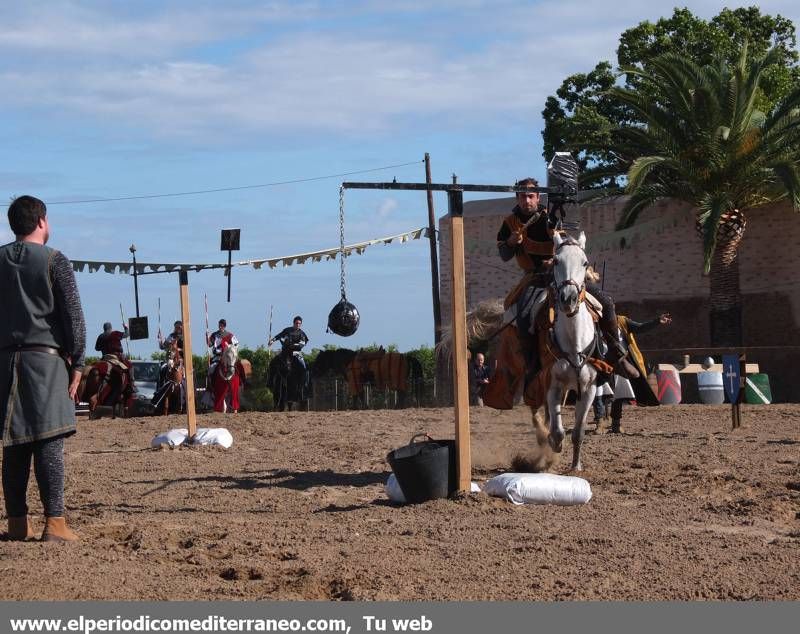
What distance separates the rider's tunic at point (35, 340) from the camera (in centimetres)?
757

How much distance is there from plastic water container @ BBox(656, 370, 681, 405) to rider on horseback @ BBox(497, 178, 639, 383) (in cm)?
1236

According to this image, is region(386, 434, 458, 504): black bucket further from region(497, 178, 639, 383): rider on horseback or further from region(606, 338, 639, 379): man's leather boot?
region(606, 338, 639, 379): man's leather boot

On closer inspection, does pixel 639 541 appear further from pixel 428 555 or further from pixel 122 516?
pixel 122 516

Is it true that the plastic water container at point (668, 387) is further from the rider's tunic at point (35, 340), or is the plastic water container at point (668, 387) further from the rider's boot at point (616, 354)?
Result: the rider's tunic at point (35, 340)

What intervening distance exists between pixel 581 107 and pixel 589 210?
6482 millimetres

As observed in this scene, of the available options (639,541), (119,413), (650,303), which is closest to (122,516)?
(639,541)

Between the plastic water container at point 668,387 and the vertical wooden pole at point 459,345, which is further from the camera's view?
the plastic water container at point 668,387

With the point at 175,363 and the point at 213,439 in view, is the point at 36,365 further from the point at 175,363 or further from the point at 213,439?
the point at 175,363

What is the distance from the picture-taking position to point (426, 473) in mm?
9516

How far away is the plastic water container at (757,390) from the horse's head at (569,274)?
1529cm

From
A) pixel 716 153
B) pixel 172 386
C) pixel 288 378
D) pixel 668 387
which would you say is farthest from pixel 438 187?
pixel 716 153

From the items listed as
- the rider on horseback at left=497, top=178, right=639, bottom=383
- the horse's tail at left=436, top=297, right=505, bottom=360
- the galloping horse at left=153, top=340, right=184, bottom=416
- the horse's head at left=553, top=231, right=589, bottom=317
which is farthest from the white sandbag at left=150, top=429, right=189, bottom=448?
the horse's tail at left=436, top=297, right=505, bottom=360

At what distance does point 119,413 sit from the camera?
27094 mm

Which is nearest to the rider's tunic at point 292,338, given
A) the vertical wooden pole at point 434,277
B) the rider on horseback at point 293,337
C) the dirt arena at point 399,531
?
the rider on horseback at point 293,337
